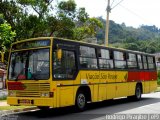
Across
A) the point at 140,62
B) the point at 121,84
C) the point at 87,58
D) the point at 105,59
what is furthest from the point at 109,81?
the point at 140,62

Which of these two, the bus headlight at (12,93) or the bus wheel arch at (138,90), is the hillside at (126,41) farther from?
the bus headlight at (12,93)

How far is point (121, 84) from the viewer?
65.1 feet

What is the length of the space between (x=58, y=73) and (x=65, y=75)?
491 millimetres

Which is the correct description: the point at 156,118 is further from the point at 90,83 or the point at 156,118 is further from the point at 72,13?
the point at 72,13

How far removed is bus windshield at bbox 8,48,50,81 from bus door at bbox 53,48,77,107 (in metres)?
0.40

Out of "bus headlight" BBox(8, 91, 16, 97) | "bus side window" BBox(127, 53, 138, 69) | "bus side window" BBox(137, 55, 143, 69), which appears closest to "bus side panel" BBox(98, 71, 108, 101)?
"bus side window" BBox(127, 53, 138, 69)

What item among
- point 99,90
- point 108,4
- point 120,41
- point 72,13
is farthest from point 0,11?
point 120,41

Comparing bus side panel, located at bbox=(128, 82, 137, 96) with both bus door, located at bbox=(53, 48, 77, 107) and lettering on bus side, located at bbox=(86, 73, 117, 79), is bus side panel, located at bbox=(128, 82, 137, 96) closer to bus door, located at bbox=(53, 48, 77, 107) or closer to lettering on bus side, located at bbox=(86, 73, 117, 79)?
lettering on bus side, located at bbox=(86, 73, 117, 79)

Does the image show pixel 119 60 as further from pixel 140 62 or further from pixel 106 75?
pixel 140 62

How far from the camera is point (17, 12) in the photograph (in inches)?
1287

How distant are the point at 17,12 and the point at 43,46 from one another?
62.5 feet

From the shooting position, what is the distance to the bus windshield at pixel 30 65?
14086 millimetres

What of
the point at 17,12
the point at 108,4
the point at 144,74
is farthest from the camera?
the point at 17,12

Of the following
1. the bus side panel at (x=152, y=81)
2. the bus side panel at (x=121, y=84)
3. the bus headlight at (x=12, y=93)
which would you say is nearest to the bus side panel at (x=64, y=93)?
the bus headlight at (x=12, y=93)
